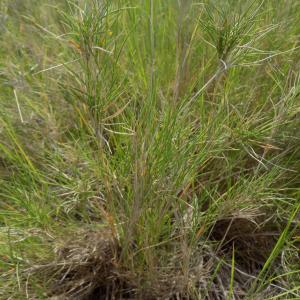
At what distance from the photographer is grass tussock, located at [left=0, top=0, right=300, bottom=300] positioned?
0.94 m

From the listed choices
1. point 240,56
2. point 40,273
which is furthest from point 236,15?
point 40,273

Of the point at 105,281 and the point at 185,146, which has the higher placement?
the point at 185,146

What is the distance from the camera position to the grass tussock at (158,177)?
3.08 feet

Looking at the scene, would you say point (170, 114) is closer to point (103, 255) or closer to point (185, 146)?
point (185, 146)

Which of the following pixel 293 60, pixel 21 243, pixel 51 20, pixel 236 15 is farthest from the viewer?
pixel 51 20

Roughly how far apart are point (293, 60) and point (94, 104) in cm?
70

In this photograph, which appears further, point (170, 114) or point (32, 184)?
point (32, 184)

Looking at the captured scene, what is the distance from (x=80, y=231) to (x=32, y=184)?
0.17 meters

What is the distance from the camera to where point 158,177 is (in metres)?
0.98

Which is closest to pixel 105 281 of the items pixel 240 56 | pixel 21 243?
pixel 21 243

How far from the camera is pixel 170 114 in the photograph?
3.14 ft

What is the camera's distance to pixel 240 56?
0.93 m

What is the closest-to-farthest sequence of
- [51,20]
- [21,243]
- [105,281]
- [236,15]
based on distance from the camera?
[236,15] < [21,243] < [105,281] < [51,20]

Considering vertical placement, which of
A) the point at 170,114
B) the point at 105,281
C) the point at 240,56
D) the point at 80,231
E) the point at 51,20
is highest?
the point at 240,56
